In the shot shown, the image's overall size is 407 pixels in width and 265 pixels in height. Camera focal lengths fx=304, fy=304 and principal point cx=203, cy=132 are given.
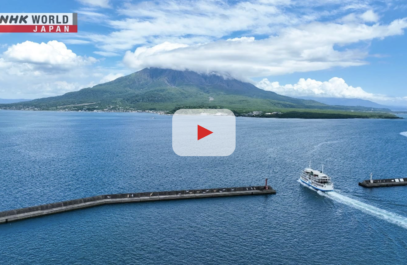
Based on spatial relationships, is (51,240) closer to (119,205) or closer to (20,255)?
(20,255)

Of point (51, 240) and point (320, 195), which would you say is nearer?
point (51, 240)

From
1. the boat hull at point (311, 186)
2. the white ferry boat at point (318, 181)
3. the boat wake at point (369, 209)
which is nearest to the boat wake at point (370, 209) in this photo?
the boat wake at point (369, 209)

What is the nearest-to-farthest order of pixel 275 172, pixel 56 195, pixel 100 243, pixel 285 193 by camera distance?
pixel 100 243 → pixel 56 195 → pixel 285 193 → pixel 275 172

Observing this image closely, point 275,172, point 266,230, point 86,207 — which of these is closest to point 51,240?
point 86,207

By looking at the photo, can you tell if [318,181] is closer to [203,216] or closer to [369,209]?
[369,209]

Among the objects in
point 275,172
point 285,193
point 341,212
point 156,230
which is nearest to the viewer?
point 156,230

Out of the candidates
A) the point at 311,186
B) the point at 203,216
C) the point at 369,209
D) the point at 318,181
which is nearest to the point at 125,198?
the point at 203,216

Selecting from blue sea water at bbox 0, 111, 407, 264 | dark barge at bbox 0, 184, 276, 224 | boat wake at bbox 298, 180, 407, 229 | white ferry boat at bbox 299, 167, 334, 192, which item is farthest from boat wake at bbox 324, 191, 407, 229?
dark barge at bbox 0, 184, 276, 224
